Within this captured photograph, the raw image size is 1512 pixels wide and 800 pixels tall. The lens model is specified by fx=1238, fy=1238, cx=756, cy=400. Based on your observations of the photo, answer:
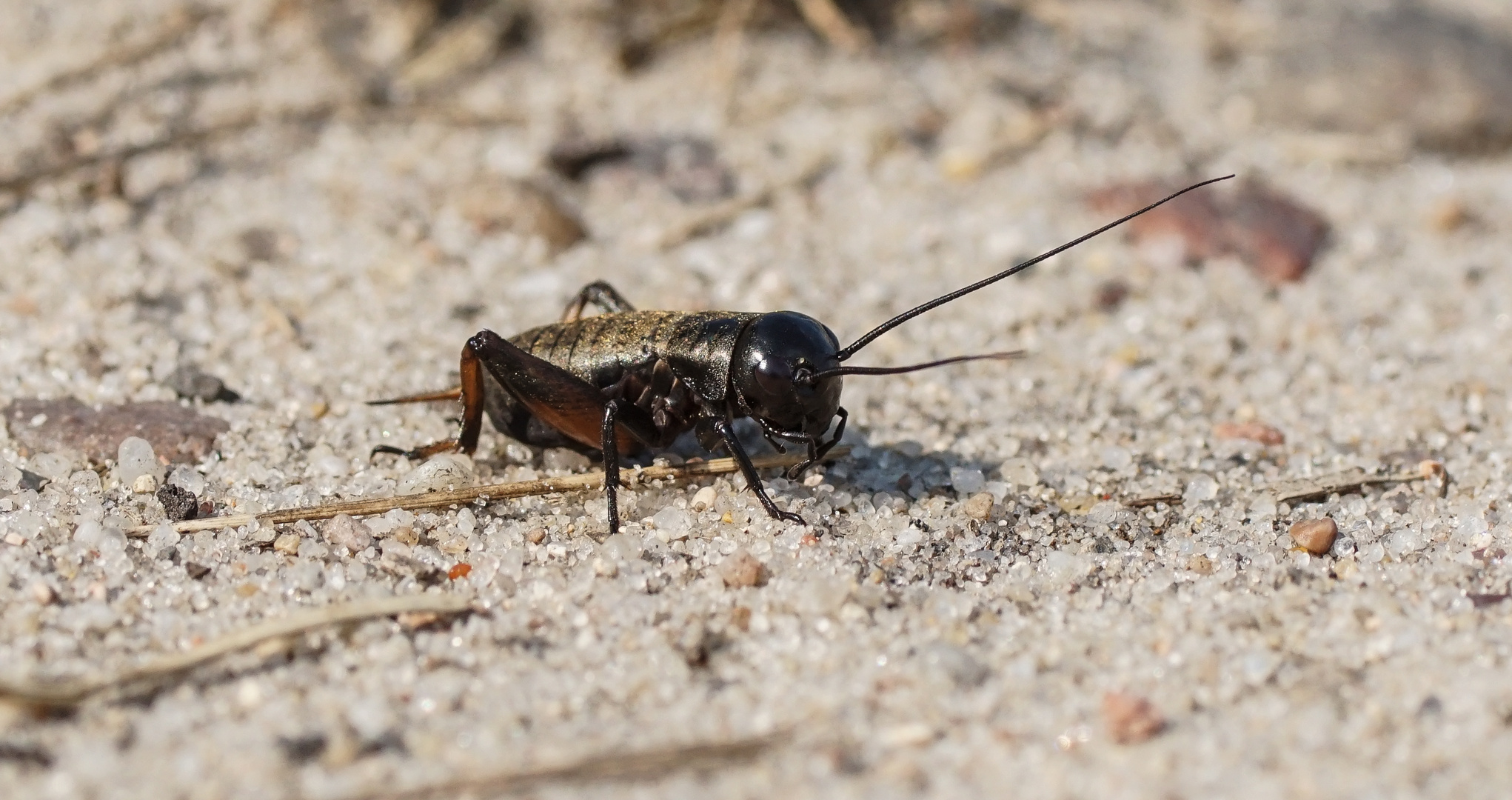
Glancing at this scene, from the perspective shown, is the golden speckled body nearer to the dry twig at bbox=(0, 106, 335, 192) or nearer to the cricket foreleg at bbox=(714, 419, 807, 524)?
the cricket foreleg at bbox=(714, 419, 807, 524)

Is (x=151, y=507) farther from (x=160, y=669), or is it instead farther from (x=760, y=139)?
(x=760, y=139)

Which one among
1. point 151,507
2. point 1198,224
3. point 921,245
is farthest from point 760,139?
point 151,507

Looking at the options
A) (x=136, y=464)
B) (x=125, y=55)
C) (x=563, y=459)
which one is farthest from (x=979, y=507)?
(x=125, y=55)

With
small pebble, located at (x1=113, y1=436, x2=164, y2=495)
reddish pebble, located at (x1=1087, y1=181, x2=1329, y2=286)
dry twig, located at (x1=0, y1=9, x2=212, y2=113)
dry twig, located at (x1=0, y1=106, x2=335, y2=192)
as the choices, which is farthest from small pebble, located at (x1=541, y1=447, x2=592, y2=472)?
dry twig, located at (x1=0, y1=9, x2=212, y2=113)

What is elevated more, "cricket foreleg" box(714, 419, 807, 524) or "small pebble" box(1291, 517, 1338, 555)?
"cricket foreleg" box(714, 419, 807, 524)

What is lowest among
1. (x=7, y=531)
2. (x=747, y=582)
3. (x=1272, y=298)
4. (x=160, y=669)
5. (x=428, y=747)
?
(x=1272, y=298)

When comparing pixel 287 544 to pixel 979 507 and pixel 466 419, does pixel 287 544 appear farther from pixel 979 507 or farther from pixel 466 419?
pixel 979 507
